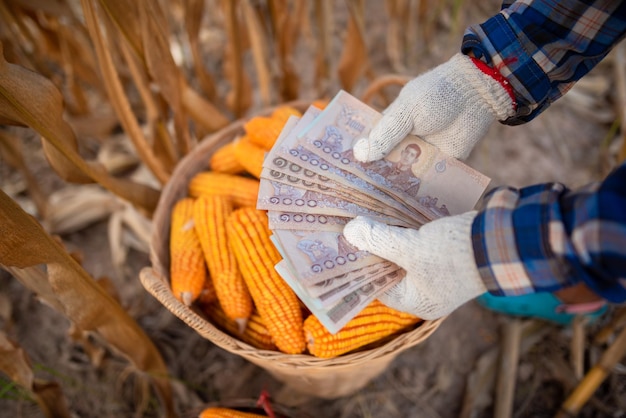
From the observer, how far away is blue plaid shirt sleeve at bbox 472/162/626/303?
68 centimetres

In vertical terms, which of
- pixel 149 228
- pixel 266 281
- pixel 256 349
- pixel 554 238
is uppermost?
pixel 554 238

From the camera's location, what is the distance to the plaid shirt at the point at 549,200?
692mm

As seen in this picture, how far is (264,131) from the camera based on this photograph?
1340 mm

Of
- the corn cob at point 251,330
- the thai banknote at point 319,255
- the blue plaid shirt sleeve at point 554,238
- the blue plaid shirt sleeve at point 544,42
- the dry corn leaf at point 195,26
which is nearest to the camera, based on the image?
the blue plaid shirt sleeve at point 554,238

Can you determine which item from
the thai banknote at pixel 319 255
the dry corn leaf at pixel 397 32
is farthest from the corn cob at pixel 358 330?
the dry corn leaf at pixel 397 32

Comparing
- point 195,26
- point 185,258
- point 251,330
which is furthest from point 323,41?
point 251,330

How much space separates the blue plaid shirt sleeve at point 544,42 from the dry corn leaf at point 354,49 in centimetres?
69

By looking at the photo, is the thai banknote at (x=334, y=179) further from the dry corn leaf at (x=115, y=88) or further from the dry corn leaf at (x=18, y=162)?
the dry corn leaf at (x=18, y=162)

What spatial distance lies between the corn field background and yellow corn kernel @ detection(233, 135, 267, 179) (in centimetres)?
27

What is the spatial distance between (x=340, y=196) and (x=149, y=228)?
0.96 meters

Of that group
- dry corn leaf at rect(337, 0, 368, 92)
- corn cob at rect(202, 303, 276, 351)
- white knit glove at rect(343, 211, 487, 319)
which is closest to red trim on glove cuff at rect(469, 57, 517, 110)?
white knit glove at rect(343, 211, 487, 319)

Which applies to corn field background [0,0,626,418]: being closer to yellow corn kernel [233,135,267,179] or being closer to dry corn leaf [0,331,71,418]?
dry corn leaf [0,331,71,418]

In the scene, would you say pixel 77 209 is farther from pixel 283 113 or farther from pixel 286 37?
pixel 286 37

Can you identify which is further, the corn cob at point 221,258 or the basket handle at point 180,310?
the corn cob at point 221,258
